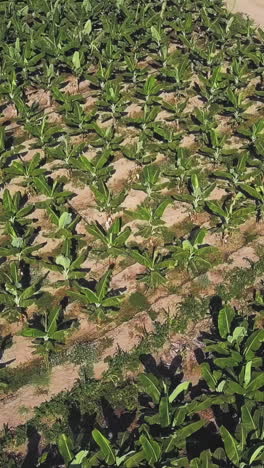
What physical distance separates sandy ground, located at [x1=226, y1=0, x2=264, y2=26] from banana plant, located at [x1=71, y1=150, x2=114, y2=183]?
34.7 ft

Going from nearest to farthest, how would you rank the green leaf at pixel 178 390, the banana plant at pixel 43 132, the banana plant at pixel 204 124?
the green leaf at pixel 178 390 → the banana plant at pixel 43 132 → the banana plant at pixel 204 124

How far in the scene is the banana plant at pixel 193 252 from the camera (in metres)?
9.80

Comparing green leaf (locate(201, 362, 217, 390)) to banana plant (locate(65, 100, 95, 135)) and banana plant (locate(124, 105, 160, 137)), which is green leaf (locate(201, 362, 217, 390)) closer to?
banana plant (locate(124, 105, 160, 137))

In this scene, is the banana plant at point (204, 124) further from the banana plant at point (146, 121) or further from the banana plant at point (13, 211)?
the banana plant at point (13, 211)

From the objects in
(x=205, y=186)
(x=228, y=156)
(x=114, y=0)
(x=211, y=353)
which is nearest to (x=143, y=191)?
(x=205, y=186)

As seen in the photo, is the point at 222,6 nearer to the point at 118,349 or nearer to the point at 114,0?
the point at 114,0

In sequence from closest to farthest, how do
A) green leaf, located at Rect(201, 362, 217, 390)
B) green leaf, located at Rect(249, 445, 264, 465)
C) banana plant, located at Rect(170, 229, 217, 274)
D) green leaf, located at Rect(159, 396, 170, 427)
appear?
green leaf, located at Rect(249, 445, 264, 465)
green leaf, located at Rect(159, 396, 170, 427)
green leaf, located at Rect(201, 362, 217, 390)
banana plant, located at Rect(170, 229, 217, 274)

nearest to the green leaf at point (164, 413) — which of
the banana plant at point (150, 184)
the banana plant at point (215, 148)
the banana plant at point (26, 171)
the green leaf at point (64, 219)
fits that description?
the green leaf at point (64, 219)

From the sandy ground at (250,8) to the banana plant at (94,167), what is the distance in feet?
34.7

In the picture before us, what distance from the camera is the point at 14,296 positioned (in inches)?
361

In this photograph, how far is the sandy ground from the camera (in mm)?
19391

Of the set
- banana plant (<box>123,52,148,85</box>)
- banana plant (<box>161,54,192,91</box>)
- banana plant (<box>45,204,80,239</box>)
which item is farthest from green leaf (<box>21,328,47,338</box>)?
banana plant (<box>123,52,148,85</box>)

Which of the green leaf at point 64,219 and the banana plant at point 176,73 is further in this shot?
the banana plant at point 176,73

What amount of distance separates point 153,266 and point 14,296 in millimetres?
2482
